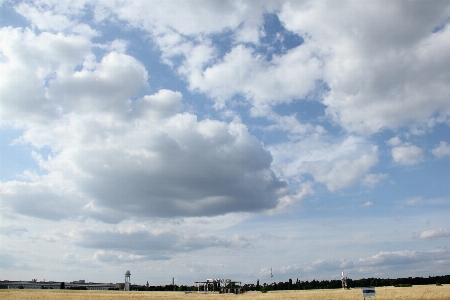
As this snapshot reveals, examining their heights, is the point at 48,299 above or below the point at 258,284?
above

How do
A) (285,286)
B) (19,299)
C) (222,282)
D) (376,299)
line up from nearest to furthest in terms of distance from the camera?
(376,299) → (19,299) → (222,282) → (285,286)

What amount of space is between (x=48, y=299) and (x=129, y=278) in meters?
123

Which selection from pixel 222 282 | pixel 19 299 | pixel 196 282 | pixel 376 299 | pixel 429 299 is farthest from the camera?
pixel 196 282

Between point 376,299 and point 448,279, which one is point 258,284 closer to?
point 448,279

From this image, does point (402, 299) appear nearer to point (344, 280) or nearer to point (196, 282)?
point (344, 280)

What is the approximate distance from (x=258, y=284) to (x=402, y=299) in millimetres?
149267

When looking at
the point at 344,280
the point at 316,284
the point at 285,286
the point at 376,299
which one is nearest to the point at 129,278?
the point at 285,286

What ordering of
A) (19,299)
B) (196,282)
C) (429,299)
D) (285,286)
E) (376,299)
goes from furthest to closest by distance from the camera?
(285,286) → (196,282) → (19,299) → (376,299) → (429,299)

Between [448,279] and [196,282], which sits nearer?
[196,282]

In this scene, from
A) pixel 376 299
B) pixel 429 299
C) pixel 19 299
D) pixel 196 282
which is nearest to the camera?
pixel 429 299

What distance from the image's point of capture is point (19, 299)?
77438mm

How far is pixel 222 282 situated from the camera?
124688mm

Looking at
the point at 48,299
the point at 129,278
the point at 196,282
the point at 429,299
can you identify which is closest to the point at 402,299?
the point at 429,299

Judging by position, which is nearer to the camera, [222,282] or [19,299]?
[19,299]
